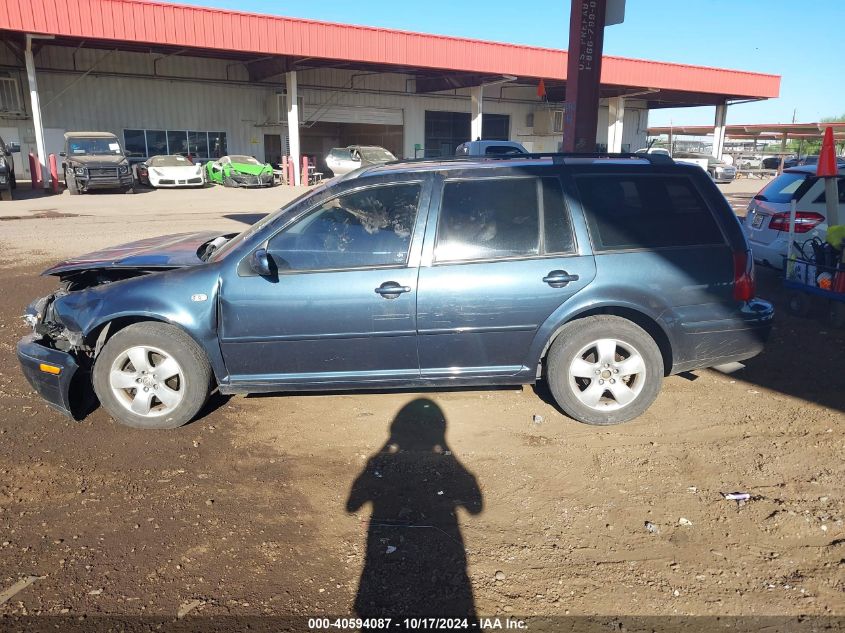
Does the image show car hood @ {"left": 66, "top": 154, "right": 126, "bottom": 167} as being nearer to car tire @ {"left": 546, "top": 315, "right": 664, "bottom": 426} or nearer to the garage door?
the garage door

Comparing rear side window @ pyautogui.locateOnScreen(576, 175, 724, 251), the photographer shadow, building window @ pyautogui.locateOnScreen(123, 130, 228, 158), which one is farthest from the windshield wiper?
building window @ pyautogui.locateOnScreen(123, 130, 228, 158)

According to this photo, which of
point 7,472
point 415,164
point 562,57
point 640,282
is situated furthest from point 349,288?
point 562,57

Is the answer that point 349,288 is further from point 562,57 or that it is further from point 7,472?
point 562,57

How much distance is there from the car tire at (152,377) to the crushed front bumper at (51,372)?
6.9 inches

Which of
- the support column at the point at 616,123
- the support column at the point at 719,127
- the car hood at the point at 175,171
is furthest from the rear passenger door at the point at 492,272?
the support column at the point at 719,127

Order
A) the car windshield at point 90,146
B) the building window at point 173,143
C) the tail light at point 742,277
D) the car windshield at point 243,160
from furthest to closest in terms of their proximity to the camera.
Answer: the building window at point 173,143, the car windshield at point 243,160, the car windshield at point 90,146, the tail light at point 742,277

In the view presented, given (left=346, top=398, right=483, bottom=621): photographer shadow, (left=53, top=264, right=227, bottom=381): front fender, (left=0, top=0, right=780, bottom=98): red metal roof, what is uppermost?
(left=0, top=0, right=780, bottom=98): red metal roof

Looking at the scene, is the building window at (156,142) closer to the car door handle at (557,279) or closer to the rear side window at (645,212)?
the rear side window at (645,212)

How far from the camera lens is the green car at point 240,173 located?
90.5 ft

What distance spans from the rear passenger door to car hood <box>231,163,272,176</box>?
25.1 metres

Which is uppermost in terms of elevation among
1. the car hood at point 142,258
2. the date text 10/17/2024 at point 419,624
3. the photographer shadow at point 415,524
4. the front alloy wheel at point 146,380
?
the car hood at point 142,258

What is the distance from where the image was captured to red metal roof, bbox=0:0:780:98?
23328 mm

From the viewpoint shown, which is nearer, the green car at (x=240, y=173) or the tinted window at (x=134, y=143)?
the green car at (x=240, y=173)

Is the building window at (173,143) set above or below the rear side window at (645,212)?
above
